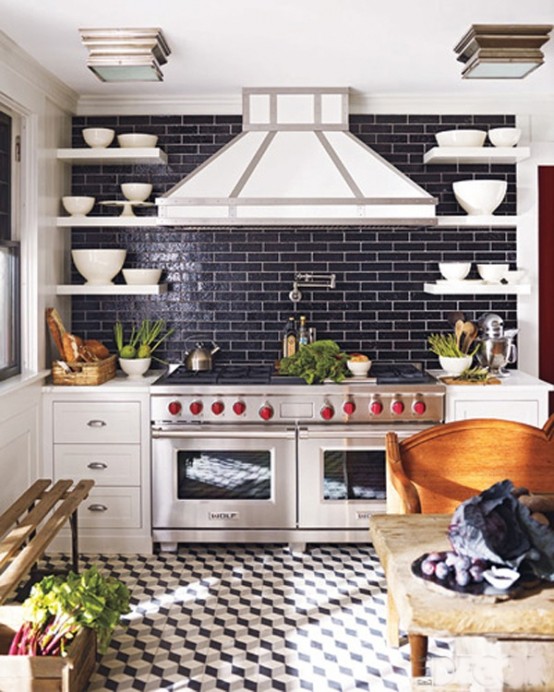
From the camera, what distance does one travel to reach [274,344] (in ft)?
18.7

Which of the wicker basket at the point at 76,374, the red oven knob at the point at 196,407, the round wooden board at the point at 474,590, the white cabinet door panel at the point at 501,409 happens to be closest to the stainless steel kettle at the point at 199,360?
the red oven knob at the point at 196,407

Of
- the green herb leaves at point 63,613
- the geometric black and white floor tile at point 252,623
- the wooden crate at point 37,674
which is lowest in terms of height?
the geometric black and white floor tile at point 252,623

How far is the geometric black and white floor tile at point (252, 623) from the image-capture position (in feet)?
11.4

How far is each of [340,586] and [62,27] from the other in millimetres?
3016

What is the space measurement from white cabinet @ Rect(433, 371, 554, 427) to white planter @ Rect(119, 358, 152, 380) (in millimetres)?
1828

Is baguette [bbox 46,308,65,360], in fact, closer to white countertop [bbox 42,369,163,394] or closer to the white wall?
the white wall

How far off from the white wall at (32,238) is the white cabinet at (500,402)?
2342mm

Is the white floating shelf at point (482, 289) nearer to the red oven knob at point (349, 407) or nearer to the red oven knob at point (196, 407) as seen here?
the red oven knob at point (349, 407)

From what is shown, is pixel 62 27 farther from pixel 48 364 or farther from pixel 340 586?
pixel 340 586

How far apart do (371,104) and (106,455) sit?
2.71 meters

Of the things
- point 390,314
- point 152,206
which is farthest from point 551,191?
point 152,206

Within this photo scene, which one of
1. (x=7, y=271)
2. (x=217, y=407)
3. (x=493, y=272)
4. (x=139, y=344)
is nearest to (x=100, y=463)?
(x=217, y=407)

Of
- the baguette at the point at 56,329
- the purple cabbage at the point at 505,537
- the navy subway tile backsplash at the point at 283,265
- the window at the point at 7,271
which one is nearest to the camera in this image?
the purple cabbage at the point at 505,537

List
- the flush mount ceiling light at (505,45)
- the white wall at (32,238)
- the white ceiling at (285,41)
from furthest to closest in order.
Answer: the white wall at (32,238) → the flush mount ceiling light at (505,45) → the white ceiling at (285,41)
